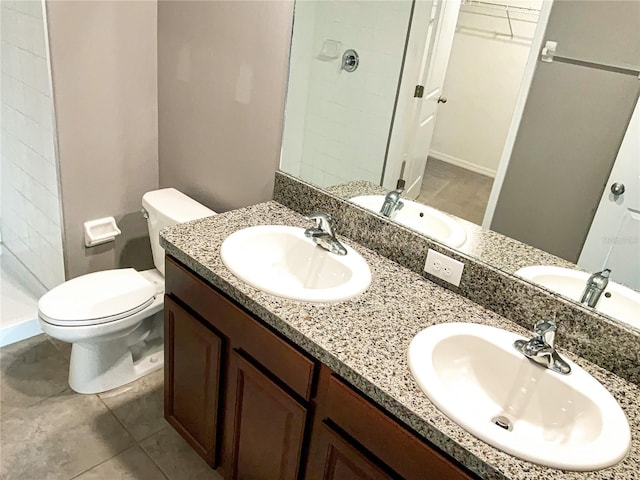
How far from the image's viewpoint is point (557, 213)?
4.41 feet

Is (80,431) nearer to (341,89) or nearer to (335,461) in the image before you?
(335,461)

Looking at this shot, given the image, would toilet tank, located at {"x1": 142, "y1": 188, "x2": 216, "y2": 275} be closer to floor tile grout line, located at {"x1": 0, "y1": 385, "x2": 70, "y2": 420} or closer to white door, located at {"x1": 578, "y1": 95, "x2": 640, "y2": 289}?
floor tile grout line, located at {"x1": 0, "y1": 385, "x2": 70, "y2": 420}

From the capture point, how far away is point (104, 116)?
221 centimetres

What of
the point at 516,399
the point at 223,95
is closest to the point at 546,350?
the point at 516,399

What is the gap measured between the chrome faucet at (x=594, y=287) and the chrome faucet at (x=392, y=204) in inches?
22.8

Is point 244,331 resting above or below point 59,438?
above

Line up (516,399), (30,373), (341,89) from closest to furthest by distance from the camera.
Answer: (516,399)
(341,89)
(30,373)

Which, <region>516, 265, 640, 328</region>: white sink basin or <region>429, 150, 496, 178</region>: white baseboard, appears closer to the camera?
<region>516, 265, 640, 328</region>: white sink basin

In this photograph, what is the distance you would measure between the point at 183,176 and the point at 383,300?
4.33 ft

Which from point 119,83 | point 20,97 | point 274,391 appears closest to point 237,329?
point 274,391

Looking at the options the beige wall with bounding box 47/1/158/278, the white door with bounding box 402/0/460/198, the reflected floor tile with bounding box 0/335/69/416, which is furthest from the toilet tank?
the white door with bounding box 402/0/460/198

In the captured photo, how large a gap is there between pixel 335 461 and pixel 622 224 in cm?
89

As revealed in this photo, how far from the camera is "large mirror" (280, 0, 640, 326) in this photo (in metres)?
1.24

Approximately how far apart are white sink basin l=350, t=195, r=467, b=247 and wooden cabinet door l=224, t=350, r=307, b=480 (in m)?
0.63
